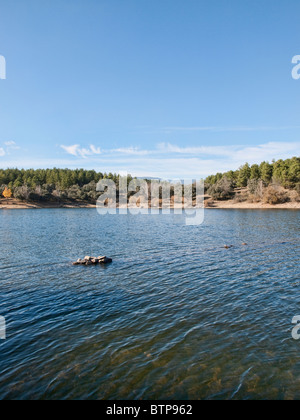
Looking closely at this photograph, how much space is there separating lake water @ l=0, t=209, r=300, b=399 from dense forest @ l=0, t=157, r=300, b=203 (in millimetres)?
116184

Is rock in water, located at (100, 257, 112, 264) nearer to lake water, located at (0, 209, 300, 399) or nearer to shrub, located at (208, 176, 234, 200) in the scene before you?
lake water, located at (0, 209, 300, 399)

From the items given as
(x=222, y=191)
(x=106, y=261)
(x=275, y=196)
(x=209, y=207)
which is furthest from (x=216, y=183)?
(x=106, y=261)

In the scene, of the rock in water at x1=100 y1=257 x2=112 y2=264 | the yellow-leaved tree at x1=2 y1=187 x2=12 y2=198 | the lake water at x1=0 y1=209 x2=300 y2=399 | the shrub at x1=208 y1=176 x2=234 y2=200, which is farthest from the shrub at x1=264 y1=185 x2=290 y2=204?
the yellow-leaved tree at x1=2 y1=187 x2=12 y2=198

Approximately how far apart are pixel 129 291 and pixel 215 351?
9.32 meters

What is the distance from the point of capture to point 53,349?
13023 mm

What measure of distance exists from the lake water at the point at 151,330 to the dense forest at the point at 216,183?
11618 cm

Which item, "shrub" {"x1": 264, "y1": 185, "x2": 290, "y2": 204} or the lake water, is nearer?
→ the lake water

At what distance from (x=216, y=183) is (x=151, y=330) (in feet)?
518

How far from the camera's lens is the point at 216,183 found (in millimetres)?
164875

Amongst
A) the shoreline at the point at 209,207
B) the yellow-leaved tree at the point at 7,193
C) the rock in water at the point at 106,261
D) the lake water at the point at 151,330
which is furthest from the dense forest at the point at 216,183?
the lake water at the point at 151,330

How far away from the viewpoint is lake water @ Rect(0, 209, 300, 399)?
34.6 feet

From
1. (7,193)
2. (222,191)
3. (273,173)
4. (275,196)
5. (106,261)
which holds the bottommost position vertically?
(106,261)

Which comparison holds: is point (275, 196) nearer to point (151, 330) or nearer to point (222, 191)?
point (222, 191)

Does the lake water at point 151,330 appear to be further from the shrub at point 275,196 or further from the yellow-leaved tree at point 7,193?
the yellow-leaved tree at point 7,193
